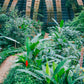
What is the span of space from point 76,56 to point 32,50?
3.99ft

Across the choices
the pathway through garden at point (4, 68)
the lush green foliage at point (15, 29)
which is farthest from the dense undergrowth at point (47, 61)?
the pathway through garden at point (4, 68)

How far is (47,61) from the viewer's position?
136 inches

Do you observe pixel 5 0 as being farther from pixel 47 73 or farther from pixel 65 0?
pixel 47 73

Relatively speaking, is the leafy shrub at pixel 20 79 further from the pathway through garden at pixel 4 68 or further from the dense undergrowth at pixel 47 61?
the pathway through garden at pixel 4 68

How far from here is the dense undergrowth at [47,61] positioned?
329 cm

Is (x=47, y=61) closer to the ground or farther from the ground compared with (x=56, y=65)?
farther from the ground

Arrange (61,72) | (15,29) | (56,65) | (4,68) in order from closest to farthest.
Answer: (61,72) → (56,65) → (4,68) → (15,29)

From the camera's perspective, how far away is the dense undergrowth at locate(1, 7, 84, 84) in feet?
10.8

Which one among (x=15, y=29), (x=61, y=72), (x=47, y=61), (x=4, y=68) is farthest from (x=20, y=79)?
(x=15, y=29)

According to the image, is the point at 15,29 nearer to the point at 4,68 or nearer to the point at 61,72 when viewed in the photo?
the point at 4,68

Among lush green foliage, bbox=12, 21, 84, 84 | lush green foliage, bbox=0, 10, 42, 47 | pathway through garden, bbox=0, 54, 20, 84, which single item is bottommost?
pathway through garden, bbox=0, 54, 20, 84

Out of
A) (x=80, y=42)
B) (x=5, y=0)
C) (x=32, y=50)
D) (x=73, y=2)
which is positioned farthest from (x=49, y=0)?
(x=32, y=50)

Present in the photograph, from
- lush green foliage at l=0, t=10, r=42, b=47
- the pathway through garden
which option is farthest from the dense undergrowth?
the pathway through garden

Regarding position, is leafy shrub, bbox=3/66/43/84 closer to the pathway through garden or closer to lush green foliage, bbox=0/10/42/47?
the pathway through garden
